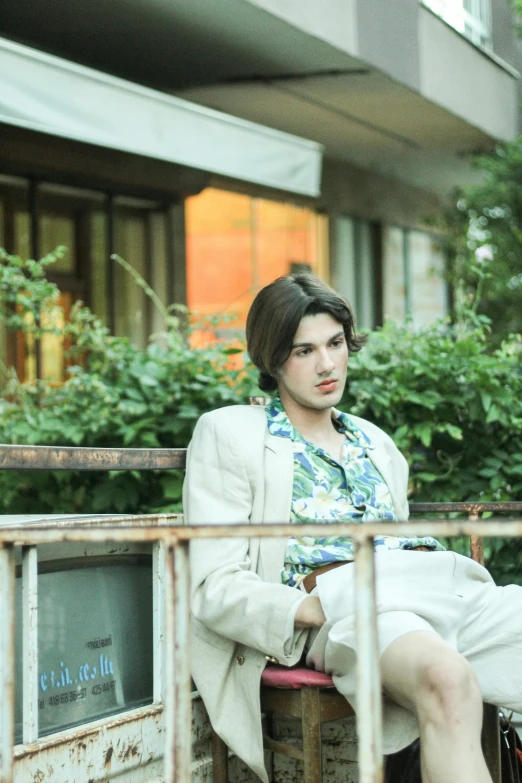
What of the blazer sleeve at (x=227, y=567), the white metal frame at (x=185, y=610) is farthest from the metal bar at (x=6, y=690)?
the blazer sleeve at (x=227, y=567)

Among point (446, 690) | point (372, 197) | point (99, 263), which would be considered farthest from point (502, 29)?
point (446, 690)

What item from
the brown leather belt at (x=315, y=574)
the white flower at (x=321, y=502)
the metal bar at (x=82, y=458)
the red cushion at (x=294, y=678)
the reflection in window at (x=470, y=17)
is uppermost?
the reflection in window at (x=470, y=17)

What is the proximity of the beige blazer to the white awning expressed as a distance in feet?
9.29

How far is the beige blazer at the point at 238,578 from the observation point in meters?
2.56

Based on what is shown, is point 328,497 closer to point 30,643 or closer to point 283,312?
point 283,312

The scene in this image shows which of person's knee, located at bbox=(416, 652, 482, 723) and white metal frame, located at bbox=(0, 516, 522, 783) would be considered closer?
white metal frame, located at bbox=(0, 516, 522, 783)

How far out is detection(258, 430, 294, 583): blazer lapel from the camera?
8.96 ft

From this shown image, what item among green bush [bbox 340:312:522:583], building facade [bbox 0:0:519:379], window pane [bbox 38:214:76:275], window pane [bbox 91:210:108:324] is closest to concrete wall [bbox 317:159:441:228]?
building facade [bbox 0:0:519:379]

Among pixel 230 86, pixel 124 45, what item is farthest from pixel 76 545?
pixel 230 86

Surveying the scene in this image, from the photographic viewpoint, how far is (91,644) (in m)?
2.61

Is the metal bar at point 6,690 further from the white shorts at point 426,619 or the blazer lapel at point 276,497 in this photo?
the blazer lapel at point 276,497

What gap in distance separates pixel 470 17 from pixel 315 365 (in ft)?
27.9

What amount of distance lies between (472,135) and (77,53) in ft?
13.1

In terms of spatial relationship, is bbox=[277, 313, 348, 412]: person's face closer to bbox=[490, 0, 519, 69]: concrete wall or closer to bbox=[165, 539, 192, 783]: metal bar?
bbox=[165, 539, 192, 783]: metal bar
